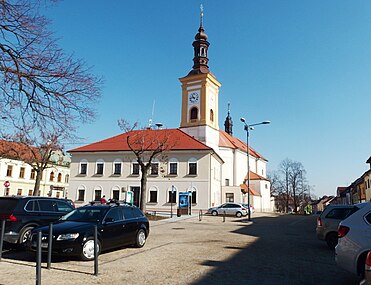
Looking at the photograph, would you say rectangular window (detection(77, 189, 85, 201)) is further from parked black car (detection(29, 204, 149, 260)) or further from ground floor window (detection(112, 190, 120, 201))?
parked black car (detection(29, 204, 149, 260))

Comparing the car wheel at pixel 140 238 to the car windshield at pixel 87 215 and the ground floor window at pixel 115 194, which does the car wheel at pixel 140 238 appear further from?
the ground floor window at pixel 115 194

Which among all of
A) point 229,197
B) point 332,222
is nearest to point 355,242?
point 332,222

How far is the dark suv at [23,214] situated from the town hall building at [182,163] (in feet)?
74.3

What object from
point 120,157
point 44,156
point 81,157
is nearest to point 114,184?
point 120,157

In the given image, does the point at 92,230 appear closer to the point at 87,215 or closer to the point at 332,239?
the point at 87,215

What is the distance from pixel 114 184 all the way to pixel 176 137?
35.9ft

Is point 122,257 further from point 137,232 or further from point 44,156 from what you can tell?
point 44,156

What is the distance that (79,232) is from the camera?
8.88 meters

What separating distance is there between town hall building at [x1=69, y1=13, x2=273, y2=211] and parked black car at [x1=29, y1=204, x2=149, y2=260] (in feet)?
76.7

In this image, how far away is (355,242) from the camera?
20.7ft

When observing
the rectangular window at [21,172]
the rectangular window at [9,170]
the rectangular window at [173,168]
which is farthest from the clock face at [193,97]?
the rectangular window at [9,170]

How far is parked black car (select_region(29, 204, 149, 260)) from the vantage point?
28.4 feet

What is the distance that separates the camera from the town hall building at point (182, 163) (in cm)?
4297

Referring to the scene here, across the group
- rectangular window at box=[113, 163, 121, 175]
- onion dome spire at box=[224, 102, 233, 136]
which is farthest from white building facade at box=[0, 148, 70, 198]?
onion dome spire at box=[224, 102, 233, 136]
